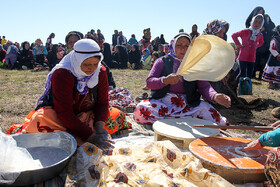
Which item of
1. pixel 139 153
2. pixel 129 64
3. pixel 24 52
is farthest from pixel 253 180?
pixel 24 52

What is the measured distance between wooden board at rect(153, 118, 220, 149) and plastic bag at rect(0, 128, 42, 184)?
112 cm

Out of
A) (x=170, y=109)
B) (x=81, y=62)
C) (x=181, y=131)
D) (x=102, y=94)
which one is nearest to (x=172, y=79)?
(x=170, y=109)

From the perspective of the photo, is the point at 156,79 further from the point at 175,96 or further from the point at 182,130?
the point at 182,130

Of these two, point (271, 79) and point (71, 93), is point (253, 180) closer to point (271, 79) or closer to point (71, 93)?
point (71, 93)

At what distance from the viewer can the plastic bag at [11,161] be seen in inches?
56.1

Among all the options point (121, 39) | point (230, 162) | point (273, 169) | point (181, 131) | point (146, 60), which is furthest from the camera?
point (121, 39)

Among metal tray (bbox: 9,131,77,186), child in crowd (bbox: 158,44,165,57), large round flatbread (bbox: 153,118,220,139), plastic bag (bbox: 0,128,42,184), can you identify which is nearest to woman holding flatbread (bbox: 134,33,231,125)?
large round flatbread (bbox: 153,118,220,139)

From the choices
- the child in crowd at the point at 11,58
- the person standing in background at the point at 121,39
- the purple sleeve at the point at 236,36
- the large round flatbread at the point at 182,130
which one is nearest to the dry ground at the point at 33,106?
the large round flatbread at the point at 182,130

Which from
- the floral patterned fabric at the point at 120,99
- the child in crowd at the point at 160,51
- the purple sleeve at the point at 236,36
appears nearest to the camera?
the floral patterned fabric at the point at 120,99

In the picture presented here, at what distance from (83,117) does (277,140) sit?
5.95ft

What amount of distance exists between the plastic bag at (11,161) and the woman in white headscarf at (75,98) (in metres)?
0.54

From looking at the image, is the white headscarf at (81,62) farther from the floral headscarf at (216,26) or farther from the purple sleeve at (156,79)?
the floral headscarf at (216,26)

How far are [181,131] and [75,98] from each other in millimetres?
1154

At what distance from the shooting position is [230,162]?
1604mm
